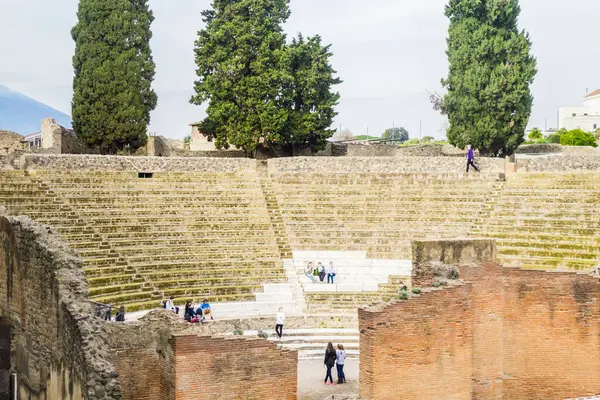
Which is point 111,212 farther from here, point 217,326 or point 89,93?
point 89,93

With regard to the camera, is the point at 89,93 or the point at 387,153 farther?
the point at 387,153

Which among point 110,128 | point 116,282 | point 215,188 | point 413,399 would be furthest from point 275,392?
point 110,128

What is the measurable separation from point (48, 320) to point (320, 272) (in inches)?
348

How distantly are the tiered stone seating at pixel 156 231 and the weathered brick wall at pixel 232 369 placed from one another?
23.5ft

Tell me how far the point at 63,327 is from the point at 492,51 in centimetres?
2421

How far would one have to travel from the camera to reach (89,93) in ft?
96.6

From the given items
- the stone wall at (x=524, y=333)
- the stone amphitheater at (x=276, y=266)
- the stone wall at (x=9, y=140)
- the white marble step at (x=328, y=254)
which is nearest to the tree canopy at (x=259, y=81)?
the stone amphitheater at (x=276, y=266)

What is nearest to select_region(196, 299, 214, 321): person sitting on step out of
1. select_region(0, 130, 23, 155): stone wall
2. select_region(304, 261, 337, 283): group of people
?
select_region(304, 261, 337, 283): group of people

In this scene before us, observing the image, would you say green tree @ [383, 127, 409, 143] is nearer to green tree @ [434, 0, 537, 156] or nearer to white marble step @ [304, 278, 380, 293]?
green tree @ [434, 0, 537, 156]

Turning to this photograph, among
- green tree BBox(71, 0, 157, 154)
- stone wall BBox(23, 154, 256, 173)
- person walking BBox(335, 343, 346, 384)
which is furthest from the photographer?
green tree BBox(71, 0, 157, 154)

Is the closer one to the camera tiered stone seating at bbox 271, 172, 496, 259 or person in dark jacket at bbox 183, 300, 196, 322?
person in dark jacket at bbox 183, 300, 196, 322

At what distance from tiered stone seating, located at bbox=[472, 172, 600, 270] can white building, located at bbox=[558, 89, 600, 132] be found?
159 ft

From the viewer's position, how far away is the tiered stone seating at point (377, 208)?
73.3ft

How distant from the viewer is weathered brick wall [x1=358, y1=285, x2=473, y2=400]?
1062cm
